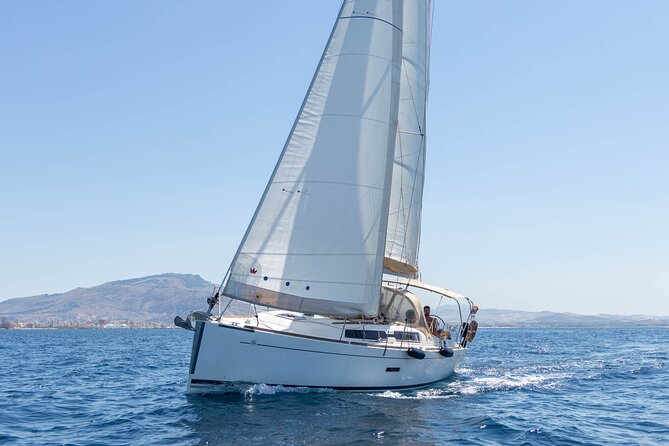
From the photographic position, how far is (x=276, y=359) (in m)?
19.4

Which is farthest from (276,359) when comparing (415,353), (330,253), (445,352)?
(445,352)

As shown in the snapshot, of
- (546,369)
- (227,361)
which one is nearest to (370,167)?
(227,361)

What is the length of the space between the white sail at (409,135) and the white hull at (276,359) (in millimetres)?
7016

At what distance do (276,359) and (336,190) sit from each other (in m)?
6.22

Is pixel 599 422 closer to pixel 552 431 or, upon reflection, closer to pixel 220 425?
pixel 552 431

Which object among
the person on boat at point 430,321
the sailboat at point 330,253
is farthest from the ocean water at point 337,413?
the person on boat at point 430,321

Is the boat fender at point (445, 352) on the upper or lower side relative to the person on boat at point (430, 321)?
lower

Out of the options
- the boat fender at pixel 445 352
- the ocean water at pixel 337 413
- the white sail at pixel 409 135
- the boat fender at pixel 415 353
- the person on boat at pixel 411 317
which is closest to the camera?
the ocean water at pixel 337 413

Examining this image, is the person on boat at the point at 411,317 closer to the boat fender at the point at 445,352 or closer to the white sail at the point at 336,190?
the boat fender at the point at 445,352

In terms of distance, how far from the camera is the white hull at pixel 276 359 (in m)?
18.9

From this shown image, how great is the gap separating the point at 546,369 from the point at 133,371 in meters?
22.1

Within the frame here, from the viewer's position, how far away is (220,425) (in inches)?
616

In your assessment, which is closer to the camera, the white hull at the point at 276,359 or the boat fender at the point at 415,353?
the white hull at the point at 276,359

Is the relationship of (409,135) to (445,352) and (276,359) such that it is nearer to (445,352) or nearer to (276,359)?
(445,352)
